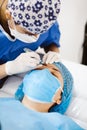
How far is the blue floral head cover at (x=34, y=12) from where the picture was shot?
1.18m

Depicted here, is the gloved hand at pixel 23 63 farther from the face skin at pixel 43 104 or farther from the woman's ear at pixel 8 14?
the woman's ear at pixel 8 14

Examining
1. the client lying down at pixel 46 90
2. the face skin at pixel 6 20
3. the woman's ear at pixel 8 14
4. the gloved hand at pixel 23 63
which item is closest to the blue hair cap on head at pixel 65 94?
the client lying down at pixel 46 90

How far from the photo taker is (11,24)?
1.30 meters

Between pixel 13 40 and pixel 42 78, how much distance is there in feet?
0.85

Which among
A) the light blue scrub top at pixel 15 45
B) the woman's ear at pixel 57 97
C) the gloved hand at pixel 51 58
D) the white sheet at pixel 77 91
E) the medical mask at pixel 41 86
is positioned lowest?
the white sheet at pixel 77 91

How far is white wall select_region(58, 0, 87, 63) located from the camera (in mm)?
2085

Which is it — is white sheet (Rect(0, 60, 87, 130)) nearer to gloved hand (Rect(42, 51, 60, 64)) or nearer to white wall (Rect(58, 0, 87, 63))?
gloved hand (Rect(42, 51, 60, 64))

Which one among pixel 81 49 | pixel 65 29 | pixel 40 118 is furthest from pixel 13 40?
pixel 81 49

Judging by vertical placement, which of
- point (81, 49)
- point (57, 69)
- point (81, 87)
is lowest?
point (81, 49)

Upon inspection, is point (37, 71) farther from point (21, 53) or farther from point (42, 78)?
point (21, 53)

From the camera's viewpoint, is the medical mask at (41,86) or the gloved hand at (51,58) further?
the gloved hand at (51,58)

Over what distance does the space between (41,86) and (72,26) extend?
3.60 feet

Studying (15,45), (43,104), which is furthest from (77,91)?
(15,45)

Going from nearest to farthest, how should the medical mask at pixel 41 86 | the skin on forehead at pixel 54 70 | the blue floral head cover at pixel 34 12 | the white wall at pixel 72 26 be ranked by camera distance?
1. the blue floral head cover at pixel 34 12
2. the medical mask at pixel 41 86
3. the skin on forehead at pixel 54 70
4. the white wall at pixel 72 26
